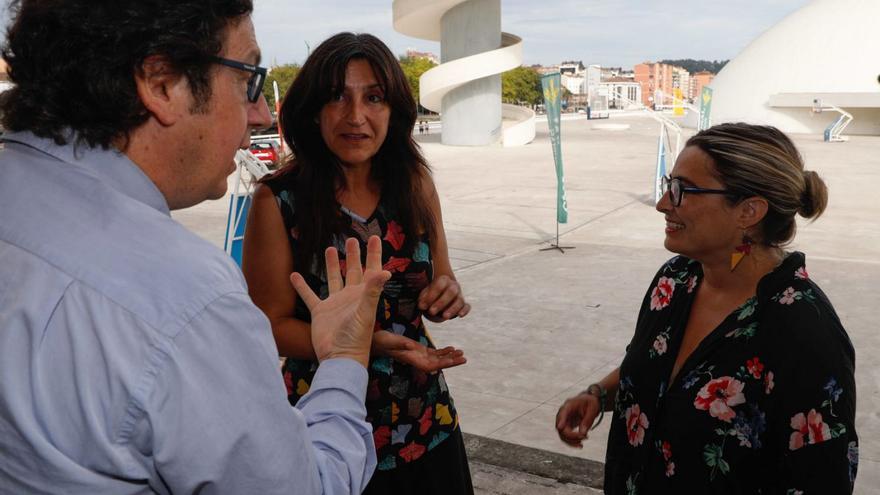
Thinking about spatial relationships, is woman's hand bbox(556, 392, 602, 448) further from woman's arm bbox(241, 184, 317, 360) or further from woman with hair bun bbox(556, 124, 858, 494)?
woman's arm bbox(241, 184, 317, 360)

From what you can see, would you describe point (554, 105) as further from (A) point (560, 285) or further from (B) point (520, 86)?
(B) point (520, 86)

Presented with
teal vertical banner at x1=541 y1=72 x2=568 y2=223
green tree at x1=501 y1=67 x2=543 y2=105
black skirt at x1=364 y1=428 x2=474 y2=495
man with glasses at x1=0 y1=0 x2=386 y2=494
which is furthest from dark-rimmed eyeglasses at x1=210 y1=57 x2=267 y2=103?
green tree at x1=501 y1=67 x2=543 y2=105

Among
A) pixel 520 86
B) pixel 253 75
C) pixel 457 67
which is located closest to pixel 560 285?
pixel 253 75

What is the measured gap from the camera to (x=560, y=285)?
7.51 m

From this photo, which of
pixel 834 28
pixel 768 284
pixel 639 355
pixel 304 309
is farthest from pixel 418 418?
pixel 834 28

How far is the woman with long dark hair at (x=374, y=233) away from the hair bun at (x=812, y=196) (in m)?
0.92

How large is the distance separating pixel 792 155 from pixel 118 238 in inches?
64.5

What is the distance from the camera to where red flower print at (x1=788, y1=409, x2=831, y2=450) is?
5.63 ft

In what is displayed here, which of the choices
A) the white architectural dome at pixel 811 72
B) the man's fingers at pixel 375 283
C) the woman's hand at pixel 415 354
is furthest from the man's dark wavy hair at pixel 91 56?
the white architectural dome at pixel 811 72

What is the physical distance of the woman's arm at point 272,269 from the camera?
2.14m

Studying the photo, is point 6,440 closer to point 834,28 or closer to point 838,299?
point 838,299

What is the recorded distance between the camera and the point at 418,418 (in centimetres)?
216

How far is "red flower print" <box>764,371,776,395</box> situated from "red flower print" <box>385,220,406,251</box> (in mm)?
994

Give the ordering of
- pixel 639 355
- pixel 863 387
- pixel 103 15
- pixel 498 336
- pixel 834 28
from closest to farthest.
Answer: pixel 103 15 → pixel 639 355 → pixel 863 387 → pixel 498 336 → pixel 834 28
